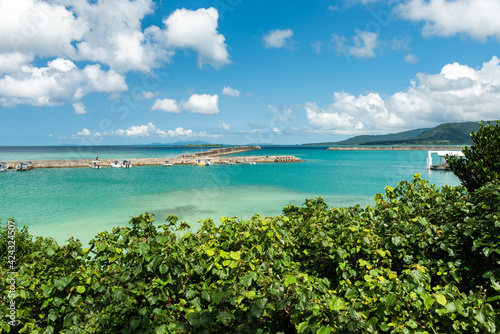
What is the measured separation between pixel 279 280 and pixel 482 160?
447 inches

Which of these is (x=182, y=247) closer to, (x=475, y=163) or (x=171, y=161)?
(x=475, y=163)

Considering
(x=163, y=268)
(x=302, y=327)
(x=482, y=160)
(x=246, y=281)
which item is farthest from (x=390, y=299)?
(x=482, y=160)

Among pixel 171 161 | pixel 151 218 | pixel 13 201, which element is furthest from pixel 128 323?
pixel 171 161

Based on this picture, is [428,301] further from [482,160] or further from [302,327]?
[482,160]

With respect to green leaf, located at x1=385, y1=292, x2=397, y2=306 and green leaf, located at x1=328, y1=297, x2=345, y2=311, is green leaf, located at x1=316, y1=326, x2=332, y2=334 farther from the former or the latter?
green leaf, located at x1=385, y1=292, x2=397, y2=306

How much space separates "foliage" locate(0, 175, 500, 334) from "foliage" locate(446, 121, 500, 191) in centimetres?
784

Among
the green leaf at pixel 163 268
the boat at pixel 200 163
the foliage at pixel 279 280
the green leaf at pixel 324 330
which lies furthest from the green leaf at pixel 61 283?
the boat at pixel 200 163

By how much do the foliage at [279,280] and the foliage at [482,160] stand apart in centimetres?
784

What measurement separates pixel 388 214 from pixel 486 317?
228cm

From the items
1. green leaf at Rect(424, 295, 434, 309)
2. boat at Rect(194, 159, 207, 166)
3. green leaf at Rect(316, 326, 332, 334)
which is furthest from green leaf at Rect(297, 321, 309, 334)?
boat at Rect(194, 159, 207, 166)

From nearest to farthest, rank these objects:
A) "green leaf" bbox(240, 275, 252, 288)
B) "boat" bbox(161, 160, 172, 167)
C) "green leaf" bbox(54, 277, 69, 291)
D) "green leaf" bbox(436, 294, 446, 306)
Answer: "green leaf" bbox(436, 294, 446, 306), "green leaf" bbox(240, 275, 252, 288), "green leaf" bbox(54, 277, 69, 291), "boat" bbox(161, 160, 172, 167)

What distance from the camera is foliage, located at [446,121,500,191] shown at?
34.4 feet

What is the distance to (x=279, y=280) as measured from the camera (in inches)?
125

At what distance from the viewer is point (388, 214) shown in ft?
15.5
